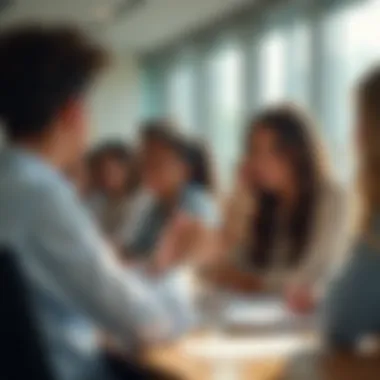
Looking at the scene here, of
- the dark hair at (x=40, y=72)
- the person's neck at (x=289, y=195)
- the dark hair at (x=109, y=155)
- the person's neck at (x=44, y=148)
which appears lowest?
the person's neck at (x=289, y=195)

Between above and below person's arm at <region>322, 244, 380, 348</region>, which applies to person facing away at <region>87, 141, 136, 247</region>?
above

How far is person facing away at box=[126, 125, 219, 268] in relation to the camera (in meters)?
1.08

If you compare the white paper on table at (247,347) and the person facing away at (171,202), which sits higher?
the person facing away at (171,202)

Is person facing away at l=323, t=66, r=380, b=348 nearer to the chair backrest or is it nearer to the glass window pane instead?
the glass window pane

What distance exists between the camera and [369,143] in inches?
42.5

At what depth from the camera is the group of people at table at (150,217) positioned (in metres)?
1.06

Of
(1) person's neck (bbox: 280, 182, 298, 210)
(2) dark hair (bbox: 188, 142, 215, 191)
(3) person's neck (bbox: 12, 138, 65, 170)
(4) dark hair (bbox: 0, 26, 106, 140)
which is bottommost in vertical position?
(1) person's neck (bbox: 280, 182, 298, 210)

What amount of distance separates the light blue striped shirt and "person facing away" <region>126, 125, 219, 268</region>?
0.14ft

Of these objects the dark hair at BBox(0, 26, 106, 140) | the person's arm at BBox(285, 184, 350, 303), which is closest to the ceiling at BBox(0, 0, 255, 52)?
the dark hair at BBox(0, 26, 106, 140)

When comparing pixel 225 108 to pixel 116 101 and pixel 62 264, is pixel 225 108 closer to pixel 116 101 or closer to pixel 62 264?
pixel 116 101

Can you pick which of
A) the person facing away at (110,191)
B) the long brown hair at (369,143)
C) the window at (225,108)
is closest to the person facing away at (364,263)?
the long brown hair at (369,143)

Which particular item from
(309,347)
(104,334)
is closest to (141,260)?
(104,334)

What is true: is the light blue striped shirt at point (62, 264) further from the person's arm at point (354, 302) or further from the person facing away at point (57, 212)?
the person's arm at point (354, 302)

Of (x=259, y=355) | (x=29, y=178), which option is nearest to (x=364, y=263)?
(x=259, y=355)
